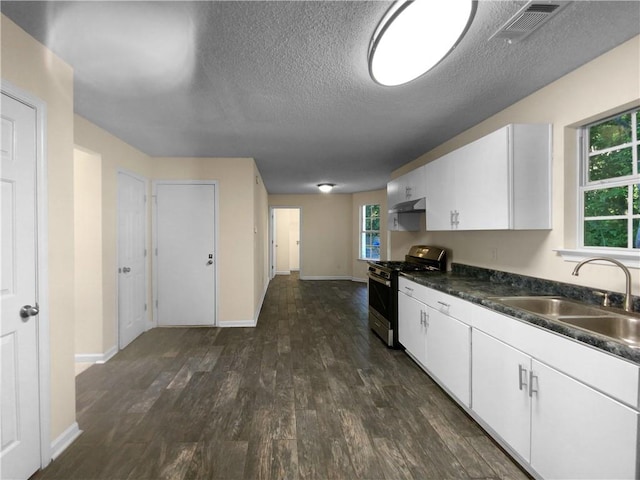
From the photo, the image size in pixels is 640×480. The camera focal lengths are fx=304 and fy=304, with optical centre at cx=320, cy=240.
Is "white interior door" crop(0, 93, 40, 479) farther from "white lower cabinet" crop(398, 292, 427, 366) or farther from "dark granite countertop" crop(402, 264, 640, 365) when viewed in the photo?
"white lower cabinet" crop(398, 292, 427, 366)

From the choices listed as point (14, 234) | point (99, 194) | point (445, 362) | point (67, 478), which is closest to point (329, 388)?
point (445, 362)

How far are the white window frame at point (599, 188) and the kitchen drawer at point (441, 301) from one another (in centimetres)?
75

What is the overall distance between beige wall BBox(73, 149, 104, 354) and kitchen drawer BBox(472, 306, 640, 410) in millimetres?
3606

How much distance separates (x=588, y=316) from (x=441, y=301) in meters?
0.94

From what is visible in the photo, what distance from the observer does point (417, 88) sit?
7.29 feet

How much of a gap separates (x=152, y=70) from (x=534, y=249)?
9.92 feet

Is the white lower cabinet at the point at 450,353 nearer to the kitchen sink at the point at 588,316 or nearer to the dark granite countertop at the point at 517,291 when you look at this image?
the dark granite countertop at the point at 517,291

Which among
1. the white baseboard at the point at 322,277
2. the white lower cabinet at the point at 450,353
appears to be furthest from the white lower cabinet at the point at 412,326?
the white baseboard at the point at 322,277

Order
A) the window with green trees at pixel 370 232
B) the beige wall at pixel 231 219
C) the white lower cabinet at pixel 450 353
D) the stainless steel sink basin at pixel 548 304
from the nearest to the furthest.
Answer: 1. the stainless steel sink basin at pixel 548 304
2. the white lower cabinet at pixel 450 353
3. the beige wall at pixel 231 219
4. the window with green trees at pixel 370 232

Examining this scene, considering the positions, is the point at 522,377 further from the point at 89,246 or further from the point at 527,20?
the point at 89,246

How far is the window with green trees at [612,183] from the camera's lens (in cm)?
183

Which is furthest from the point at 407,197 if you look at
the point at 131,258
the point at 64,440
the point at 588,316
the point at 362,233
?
the point at 362,233

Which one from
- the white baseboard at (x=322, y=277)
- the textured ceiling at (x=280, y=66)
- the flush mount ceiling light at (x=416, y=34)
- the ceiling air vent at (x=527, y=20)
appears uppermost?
the textured ceiling at (x=280, y=66)

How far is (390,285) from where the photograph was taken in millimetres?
3529
